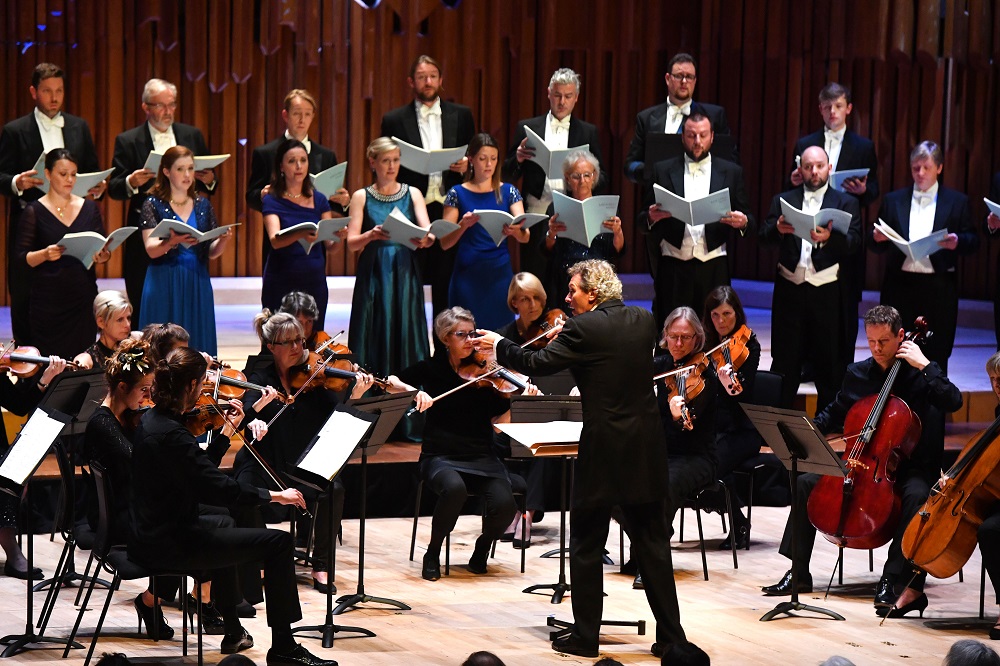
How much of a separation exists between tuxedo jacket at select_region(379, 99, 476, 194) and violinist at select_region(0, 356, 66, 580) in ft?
6.98

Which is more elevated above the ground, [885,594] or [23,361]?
[23,361]

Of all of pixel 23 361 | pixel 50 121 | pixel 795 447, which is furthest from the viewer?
pixel 50 121

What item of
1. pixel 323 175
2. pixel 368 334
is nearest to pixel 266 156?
pixel 323 175

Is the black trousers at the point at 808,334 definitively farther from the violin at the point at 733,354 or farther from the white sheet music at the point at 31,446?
the white sheet music at the point at 31,446

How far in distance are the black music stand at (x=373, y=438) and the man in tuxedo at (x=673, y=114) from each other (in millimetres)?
2464

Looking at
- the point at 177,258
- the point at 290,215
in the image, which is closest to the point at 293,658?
the point at 177,258

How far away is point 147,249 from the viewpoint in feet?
20.7

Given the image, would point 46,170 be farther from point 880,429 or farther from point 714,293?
point 880,429

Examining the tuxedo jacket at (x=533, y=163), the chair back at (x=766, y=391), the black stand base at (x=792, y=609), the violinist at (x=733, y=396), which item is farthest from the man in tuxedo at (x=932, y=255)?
the black stand base at (x=792, y=609)

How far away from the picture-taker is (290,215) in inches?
259

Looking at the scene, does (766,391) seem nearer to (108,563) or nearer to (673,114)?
(673,114)

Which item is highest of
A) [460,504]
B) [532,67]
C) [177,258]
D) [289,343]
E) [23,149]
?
[532,67]

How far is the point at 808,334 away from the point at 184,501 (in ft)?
11.5

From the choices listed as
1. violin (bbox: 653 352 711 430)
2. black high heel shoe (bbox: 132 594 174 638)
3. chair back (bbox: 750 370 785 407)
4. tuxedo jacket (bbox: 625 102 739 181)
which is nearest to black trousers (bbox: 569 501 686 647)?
violin (bbox: 653 352 711 430)
